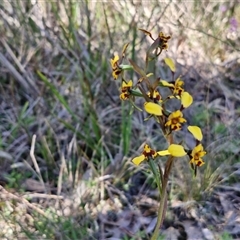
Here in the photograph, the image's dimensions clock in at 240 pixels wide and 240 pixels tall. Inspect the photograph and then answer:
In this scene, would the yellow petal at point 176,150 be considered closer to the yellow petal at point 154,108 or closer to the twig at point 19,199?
the yellow petal at point 154,108

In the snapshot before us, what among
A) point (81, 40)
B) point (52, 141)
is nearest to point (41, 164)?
point (52, 141)

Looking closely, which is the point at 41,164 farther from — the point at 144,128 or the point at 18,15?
the point at 18,15

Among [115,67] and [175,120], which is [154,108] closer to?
[175,120]

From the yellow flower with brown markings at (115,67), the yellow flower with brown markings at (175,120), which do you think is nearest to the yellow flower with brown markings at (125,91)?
the yellow flower with brown markings at (115,67)

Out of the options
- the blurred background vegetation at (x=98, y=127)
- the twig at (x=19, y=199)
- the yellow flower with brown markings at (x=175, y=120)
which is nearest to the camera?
the yellow flower with brown markings at (x=175, y=120)

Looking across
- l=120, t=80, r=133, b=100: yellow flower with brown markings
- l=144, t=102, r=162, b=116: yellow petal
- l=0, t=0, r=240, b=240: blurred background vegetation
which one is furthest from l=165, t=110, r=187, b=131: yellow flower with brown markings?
l=0, t=0, r=240, b=240: blurred background vegetation

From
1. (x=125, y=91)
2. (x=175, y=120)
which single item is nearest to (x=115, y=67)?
(x=125, y=91)

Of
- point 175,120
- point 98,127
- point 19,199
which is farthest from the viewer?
point 98,127

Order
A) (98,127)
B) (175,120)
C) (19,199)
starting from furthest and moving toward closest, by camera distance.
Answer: (98,127), (19,199), (175,120)

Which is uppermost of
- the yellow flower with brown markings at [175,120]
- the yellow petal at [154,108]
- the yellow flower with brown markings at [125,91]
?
the yellow flower with brown markings at [125,91]
